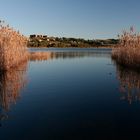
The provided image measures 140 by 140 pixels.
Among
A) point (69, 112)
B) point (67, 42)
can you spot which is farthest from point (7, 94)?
point (67, 42)

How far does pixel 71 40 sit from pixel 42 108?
95114mm

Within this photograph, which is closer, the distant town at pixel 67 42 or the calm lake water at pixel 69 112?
the calm lake water at pixel 69 112

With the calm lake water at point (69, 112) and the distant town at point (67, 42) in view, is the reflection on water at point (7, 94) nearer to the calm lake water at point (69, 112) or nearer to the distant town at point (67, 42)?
the calm lake water at point (69, 112)

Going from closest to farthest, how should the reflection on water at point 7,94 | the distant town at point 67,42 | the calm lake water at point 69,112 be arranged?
the calm lake water at point 69,112, the reflection on water at point 7,94, the distant town at point 67,42

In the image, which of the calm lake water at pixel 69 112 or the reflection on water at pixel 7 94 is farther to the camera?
the reflection on water at pixel 7 94

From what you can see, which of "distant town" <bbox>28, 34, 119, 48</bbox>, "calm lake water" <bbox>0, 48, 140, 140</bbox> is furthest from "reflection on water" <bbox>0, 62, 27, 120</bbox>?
"distant town" <bbox>28, 34, 119, 48</bbox>

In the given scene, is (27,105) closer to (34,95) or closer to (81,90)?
(34,95)

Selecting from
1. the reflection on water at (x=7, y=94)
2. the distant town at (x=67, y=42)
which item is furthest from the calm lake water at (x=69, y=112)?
the distant town at (x=67, y=42)

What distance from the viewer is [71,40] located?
101 m

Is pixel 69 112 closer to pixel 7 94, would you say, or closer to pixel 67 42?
pixel 7 94

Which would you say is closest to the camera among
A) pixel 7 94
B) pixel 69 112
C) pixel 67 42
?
pixel 69 112

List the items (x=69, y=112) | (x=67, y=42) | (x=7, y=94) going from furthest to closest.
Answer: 1. (x=67, y=42)
2. (x=7, y=94)
3. (x=69, y=112)

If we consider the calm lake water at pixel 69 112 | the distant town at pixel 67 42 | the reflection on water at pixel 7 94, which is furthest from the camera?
the distant town at pixel 67 42

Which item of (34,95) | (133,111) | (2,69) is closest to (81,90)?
(34,95)
